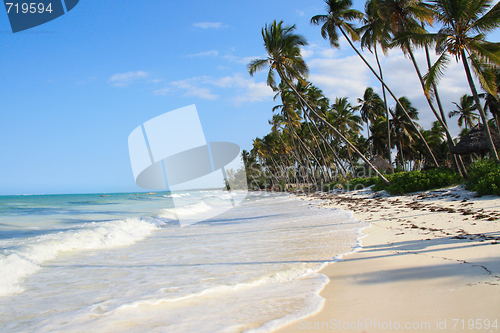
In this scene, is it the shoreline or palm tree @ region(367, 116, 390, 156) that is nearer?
the shoreline

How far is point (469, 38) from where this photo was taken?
11266 millimetres

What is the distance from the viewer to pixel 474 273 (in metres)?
3.14

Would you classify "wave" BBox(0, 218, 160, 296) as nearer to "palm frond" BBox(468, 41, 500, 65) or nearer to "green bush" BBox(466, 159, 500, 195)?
"green bush" BBox(466, 159, 500, 195)

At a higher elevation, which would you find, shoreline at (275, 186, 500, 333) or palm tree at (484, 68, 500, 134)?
palm tree at (484, 68, 500, 134)

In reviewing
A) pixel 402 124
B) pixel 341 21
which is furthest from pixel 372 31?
pixel 402 124

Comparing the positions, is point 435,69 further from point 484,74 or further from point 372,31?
point 372,31

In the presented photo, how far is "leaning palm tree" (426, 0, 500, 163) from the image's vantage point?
10.8m

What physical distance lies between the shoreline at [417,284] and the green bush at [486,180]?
3.70 metres

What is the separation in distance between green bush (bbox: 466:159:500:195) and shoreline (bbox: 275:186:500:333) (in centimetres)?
370

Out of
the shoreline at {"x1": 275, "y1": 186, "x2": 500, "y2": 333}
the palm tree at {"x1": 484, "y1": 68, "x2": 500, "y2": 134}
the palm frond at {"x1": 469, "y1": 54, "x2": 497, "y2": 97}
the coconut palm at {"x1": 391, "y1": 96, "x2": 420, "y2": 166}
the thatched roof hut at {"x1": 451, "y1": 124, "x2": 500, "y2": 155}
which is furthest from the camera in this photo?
the coconut palm at {"x1": 391, "y1": 96, "x2": 420, "y2": 166}

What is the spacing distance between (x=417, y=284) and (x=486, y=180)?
8243mm

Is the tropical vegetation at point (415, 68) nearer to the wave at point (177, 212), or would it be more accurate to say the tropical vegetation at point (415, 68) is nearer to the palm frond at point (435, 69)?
the palm frond at point (435, 69)

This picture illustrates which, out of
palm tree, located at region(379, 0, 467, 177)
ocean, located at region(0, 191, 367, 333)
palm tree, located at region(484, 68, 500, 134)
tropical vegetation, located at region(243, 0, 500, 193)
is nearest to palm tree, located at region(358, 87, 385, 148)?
tropical vegetation, located at region(243, 0, 500, 193)

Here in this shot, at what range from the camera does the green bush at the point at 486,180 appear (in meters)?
8.72
